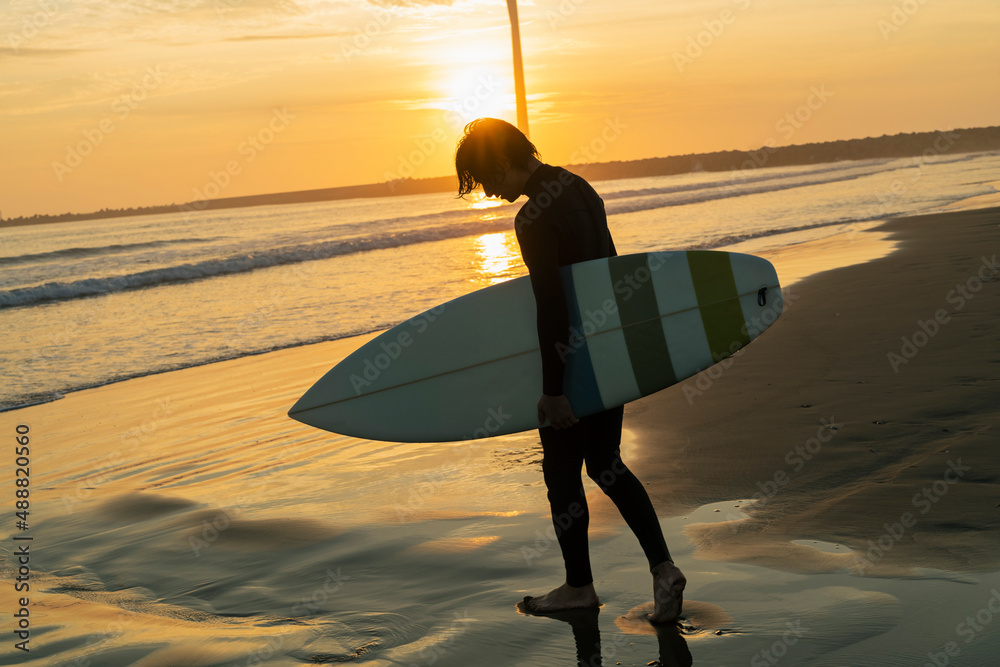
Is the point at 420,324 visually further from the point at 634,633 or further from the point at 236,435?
the point at 236,435

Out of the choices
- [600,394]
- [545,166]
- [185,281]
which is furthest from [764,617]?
[185,281]

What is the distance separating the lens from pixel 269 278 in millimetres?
15852

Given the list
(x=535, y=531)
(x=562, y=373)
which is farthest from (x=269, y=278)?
(x=562, y=373)

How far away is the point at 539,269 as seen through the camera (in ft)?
7.34

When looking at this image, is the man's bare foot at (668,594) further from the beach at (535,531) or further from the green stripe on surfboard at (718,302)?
the green stripe on surfboard at (718,302)

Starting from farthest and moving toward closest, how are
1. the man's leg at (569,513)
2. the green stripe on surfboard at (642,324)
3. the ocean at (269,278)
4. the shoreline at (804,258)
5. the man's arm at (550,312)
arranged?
the ocean at (269,278)
the shoreline at (804,258)
the green stripe on surfboard at (642,324)
the man's leg at (569,513)
the man's arm at (550,312)

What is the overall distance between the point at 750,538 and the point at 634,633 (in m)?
0.77

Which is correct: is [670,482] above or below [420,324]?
below

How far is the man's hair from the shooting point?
233 centimetres

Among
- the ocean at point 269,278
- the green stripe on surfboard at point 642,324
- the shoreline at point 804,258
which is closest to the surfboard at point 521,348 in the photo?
the green stripe on surfboard at point 642,324

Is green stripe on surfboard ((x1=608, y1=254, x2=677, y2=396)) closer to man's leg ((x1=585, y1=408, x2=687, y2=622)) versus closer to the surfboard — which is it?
the surfboard

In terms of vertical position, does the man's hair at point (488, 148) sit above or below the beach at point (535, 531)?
above

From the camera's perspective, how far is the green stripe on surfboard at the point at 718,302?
2.98 metres

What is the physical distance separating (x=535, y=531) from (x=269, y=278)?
13.7 metres
